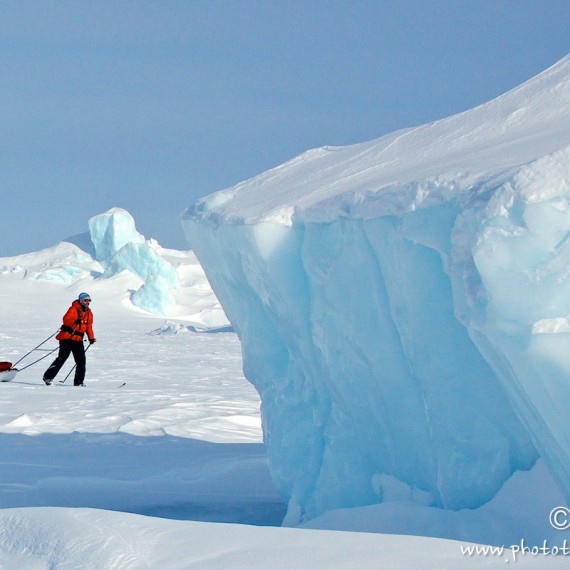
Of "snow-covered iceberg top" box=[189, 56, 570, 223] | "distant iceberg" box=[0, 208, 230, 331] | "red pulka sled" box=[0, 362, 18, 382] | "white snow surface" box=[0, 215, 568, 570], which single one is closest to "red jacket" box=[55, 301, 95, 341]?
"white snow surface" box=[0, 215, 568, 570]

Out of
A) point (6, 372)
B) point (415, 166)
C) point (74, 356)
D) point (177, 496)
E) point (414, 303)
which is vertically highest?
point (415, 166)

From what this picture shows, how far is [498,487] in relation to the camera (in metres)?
3.76

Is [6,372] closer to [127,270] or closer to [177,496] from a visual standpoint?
[177,496]

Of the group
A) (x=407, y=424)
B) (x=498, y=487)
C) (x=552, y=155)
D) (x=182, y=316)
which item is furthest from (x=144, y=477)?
(x=182, y=316)

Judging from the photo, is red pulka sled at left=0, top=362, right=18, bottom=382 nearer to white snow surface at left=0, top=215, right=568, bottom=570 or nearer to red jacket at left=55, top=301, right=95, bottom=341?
white snow surface at left=0, top=215, right=568, bottom=570

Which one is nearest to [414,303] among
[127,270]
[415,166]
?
[415,166]

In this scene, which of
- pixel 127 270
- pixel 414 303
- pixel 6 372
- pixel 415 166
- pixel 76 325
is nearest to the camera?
pixel 414 303

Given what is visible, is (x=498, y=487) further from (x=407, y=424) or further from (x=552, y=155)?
(x=552, y=155)

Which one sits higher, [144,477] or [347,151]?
[347,151]

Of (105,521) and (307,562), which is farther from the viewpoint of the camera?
(105,521)

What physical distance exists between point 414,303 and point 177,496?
8.74 ft

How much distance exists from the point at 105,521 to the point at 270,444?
2.21 m

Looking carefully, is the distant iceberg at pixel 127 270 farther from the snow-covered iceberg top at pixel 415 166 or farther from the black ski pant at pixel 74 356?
the snow-covered iceberg top at pixel 415 166

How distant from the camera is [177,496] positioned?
584 centimetres
